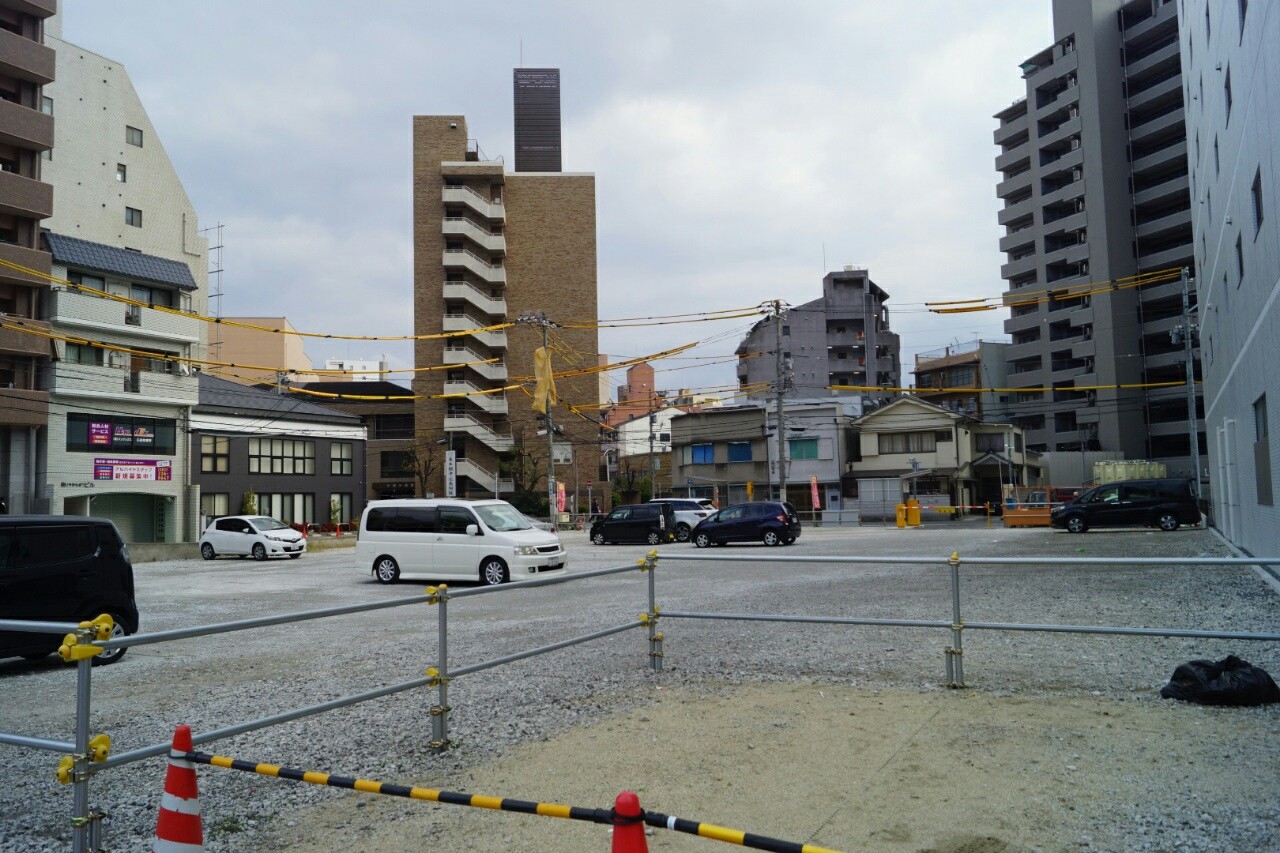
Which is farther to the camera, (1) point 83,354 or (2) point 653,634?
(1) point 83,354

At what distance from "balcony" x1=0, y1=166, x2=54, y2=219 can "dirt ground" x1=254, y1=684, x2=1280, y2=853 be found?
122 ft

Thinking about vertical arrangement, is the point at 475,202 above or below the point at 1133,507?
above

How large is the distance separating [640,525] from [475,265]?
3265 cm

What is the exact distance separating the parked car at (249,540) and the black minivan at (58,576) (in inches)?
890

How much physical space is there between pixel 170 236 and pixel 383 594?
1392 inches

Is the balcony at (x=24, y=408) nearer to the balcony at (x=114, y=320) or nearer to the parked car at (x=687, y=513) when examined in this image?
the balcony at (x=114, y=320)

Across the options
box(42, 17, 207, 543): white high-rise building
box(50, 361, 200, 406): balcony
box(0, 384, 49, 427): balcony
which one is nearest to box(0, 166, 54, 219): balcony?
box(42, 17, 207, 543): white high-rise building

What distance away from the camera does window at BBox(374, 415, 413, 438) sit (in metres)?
69.9

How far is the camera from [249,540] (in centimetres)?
3178

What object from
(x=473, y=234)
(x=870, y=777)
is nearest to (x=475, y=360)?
(x=473, y=234)

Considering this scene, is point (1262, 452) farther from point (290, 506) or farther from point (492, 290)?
point (492, 290)

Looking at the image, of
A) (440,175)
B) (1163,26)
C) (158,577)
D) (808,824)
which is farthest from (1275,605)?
(1163,26)

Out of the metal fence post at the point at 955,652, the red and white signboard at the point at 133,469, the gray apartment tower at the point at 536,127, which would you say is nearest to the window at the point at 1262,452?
the metal fence post at the point at 955,652

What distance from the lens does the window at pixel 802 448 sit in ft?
191
